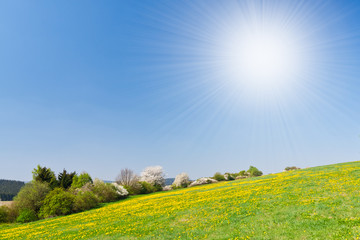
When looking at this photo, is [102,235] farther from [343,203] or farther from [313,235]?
[343,203]

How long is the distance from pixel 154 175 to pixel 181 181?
14440 mm

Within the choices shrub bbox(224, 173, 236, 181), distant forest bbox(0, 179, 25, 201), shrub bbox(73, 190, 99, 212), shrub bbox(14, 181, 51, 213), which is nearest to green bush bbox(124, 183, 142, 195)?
shrub bbox(73, 190, 99, 212)

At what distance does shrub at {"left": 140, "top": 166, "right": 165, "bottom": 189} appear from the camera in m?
92.1

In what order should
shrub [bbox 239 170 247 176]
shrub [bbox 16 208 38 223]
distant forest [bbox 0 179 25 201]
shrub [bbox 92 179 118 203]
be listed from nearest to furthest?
shrub [bbox 16 208 38 223] < shrub [bbox 92 179 118 203] < shrub [bbox 239 170 247 176] < distant forest [bbox 0 179 25 201]

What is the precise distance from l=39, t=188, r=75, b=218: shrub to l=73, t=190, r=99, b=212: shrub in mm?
1007

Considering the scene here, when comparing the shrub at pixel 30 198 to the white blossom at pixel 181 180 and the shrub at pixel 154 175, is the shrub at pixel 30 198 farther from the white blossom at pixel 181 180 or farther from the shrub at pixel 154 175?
the white blossom at pixel 181 180

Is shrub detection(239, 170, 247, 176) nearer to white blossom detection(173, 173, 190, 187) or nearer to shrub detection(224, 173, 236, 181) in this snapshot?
shrub detection(224, 173, 236, 181)

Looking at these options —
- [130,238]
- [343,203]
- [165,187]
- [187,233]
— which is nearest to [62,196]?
[130,238]

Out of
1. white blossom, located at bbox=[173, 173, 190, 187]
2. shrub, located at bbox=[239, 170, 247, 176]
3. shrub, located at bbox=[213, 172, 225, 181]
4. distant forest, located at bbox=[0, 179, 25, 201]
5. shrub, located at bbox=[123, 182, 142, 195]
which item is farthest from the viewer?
distant forest, located at bbox=[0, 179, 25, 201]

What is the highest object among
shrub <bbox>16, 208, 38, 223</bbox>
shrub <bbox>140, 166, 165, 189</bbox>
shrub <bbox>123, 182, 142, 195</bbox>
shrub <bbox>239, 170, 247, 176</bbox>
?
shrub <bbox>140, 166, 165, 189</bbox>

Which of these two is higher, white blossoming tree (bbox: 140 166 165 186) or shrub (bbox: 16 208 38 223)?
white blossoming tree (bbox: 140 166 165 186)

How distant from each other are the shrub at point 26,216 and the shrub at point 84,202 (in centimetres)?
816

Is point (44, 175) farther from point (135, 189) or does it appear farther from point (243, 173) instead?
point (243, 173)

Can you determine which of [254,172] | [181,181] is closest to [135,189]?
[181,181]
